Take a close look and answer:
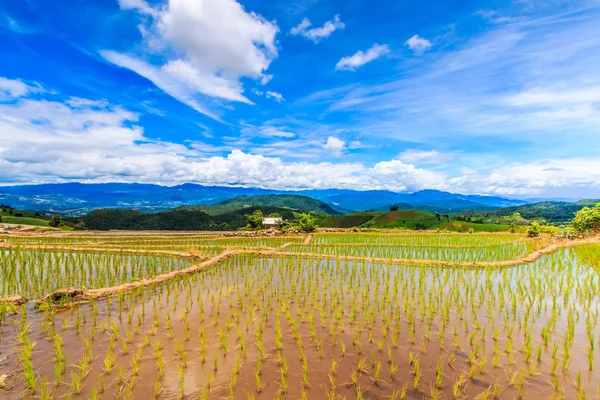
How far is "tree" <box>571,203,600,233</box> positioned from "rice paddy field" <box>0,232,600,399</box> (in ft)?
61.0

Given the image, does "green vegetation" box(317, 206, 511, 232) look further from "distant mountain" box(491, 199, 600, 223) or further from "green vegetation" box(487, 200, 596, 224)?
"distant mountain" box(491, 199, 600, 223)

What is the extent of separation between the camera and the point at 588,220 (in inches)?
974

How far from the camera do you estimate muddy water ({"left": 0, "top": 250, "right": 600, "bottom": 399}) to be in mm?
4996

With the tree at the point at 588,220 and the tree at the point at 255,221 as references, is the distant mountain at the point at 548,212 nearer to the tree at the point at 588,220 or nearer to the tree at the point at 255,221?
the tree at the point at 588,220

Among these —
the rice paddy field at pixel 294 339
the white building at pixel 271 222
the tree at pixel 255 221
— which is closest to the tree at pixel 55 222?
the tree at pixel 255 221

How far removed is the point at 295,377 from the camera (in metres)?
5.25

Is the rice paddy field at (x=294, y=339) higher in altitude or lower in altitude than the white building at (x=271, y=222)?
lower

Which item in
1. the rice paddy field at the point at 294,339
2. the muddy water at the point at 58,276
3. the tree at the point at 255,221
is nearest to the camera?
the rice paddy field at the point at 294,339

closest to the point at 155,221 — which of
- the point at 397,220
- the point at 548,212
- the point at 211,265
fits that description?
the point at 397,220

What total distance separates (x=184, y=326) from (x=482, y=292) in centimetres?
896

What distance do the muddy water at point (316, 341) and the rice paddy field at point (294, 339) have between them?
33 mm

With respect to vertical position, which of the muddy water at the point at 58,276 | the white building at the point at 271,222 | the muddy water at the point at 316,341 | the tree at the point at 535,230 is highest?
the white building at the point at 271,222

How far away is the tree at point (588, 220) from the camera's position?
24375mm

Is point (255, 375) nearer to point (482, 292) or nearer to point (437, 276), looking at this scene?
point (482, 292)
